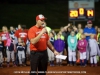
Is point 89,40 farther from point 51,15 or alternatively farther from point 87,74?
point 51,15

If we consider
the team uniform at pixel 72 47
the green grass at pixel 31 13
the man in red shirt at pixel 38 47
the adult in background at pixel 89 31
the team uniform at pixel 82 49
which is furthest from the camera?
the green grass at pixel 31 13

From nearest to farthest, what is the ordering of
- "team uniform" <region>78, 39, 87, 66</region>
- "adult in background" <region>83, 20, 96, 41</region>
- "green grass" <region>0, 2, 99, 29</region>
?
"team uniform" <region>78, 39, 87, 66</region>, "adult in background" <region>83, 20, 96, 41</region>, "green grass" <region>0, 2, 99, 29</region>

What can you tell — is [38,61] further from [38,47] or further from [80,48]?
[80,48]

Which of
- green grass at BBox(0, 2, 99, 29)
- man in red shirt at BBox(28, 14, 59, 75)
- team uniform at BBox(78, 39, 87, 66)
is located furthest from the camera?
green grass at BBox(0, 2, 99, 29)

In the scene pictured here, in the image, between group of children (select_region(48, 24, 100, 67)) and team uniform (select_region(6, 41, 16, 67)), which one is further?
team uniform (select_region(6, 41, 16, 67))

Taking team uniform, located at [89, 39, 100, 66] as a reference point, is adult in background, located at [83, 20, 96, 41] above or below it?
above

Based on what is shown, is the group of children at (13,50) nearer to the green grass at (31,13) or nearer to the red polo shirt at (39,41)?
the red polo shirt at (39,41)

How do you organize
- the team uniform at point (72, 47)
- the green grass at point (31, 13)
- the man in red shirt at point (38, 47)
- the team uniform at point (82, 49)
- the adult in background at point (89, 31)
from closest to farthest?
1. the man in red shirt at point (38, 47)
2. the team uniform at point (82, 49)
3. the team uniform at point (72, 47)
4. the adult in background at point (89, 31)
5. the green grass at point (31, 13)

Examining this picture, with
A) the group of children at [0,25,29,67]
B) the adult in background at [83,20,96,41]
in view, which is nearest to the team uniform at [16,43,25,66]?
the group of children at [0,25,29,67]

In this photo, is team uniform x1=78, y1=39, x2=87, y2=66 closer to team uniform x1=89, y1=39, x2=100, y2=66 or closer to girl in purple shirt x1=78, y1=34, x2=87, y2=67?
girl in purple shirt x1=78, y1=34, x2=87, y2=67

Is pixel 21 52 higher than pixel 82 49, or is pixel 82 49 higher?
pixel 82 49

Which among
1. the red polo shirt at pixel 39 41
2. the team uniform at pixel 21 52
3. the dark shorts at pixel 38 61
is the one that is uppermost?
the red polo shirt at pixel 39 41

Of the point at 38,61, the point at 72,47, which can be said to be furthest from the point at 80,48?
the point at 38,61

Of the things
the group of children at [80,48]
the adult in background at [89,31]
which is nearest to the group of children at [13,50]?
the group of children at [80,48]
